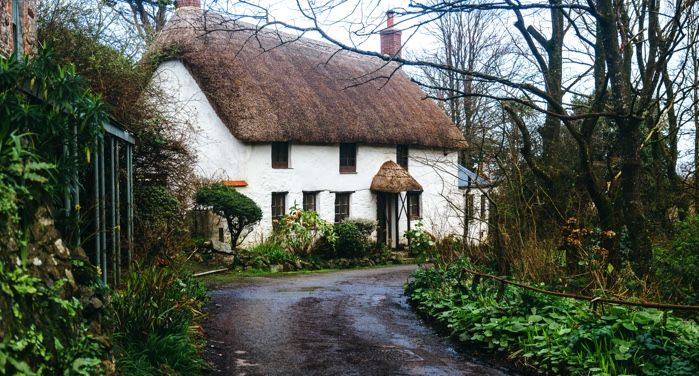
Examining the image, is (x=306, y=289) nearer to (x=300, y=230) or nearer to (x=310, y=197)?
(x=300, y=230)

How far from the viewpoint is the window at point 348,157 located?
2417 cm

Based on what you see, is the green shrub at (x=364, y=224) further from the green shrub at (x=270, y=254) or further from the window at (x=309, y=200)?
the green shrub at (x=270, y=254)

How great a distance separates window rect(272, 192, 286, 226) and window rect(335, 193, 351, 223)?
7.94ft

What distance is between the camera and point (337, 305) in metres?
11.5

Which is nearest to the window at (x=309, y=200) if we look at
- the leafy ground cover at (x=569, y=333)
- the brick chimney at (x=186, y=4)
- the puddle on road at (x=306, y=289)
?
the brick chimney at (x=186, y=4)

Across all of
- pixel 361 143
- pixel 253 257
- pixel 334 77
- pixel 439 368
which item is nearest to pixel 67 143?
pixel 439 368

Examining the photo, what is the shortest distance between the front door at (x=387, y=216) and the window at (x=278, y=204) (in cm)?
445

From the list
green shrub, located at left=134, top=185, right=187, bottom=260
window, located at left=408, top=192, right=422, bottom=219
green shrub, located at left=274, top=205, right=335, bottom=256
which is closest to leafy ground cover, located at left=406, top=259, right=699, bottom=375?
green shrub, located at left=134, top=185, right=187, bottom=260

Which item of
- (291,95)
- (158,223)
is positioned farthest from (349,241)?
(158,223)

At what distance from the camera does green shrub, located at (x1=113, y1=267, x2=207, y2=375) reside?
6191 millimetres

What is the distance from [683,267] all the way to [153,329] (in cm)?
681

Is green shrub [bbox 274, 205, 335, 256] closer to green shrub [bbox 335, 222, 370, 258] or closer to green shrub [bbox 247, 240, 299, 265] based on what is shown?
green shrub [bbox 335, 222, 370, 258]

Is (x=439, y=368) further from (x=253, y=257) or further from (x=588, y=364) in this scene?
(x=253, y=257)

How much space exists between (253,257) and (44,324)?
14.2 meters
